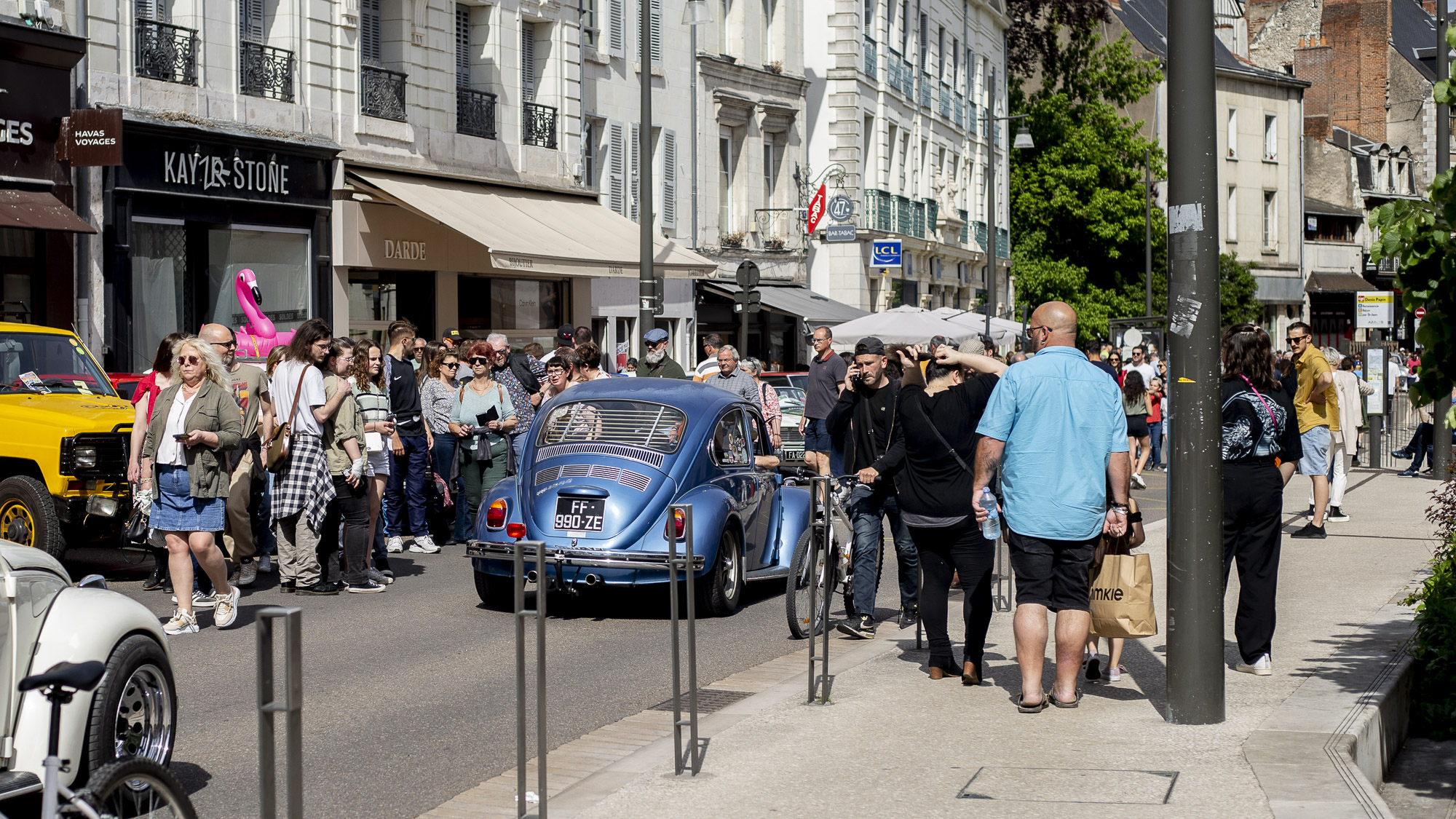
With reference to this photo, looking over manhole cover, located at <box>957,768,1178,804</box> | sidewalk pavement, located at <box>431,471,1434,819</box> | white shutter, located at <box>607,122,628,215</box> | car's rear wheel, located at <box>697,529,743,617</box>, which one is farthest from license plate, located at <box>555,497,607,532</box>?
white shutter, located at <box>607,122,628,215</box>

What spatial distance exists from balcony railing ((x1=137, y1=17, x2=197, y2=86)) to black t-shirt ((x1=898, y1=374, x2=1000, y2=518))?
48.0 feet

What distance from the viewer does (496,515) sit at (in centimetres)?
1109

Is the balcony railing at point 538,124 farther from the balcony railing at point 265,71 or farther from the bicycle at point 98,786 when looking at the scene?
the bicycle at point 98,786

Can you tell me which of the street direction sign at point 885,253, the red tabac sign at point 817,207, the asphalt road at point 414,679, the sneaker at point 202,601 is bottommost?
the asphalt road at point 414,679

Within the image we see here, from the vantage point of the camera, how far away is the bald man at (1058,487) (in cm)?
733

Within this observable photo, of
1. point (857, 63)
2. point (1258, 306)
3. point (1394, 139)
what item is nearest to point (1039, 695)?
point (857, 63)

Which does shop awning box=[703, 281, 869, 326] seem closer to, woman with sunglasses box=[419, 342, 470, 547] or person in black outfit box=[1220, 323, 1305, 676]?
woman with sunglasses box=[419, 342, 470, 547]

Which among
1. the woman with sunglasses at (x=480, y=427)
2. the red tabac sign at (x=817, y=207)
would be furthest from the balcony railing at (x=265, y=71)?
the red tabac sign at (x=817, y=207)

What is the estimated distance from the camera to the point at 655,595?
12.1 meters

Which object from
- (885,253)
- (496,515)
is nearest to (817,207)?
(885,253)

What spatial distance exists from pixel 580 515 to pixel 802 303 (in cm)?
2590

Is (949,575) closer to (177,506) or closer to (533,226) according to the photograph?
(177,506)

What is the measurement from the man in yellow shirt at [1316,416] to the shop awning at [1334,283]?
6426 cm

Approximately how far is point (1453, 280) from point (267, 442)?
25.8 feet
